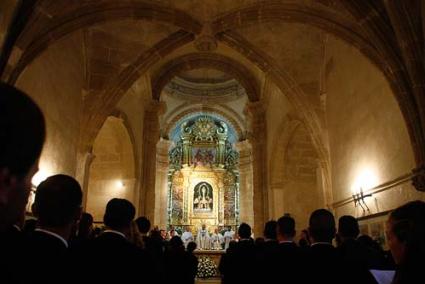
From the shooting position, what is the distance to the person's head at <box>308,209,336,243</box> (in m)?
2.86

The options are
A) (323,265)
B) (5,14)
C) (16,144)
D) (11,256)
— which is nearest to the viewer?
(16,144)

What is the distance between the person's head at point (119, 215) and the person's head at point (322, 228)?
1.27 meters

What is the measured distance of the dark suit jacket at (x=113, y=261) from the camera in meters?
2.24

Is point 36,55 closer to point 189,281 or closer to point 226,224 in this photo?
point 189,281

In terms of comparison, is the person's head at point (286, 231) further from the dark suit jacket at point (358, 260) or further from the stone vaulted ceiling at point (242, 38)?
the stone vaulted ceiling at point (242, 38)

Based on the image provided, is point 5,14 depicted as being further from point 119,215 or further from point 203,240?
point 203,240

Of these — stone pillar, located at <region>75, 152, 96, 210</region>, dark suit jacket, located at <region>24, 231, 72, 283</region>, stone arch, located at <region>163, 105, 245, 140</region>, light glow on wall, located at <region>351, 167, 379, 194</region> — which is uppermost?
stone arch, located at <region>163, 105, 245, 140</region>

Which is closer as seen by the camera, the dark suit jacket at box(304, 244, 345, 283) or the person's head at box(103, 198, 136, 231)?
the person's head at box(103, 198, 136, 231)

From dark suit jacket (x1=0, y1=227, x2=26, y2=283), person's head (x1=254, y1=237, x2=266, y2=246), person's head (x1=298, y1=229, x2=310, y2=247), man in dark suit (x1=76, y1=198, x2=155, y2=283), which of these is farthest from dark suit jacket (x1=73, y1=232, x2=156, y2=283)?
person's head (x1=254, y1=237, x2=266, y2=246)

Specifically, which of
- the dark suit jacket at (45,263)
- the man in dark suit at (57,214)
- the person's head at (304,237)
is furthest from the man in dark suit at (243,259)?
the dark suit jacket at (45,263)

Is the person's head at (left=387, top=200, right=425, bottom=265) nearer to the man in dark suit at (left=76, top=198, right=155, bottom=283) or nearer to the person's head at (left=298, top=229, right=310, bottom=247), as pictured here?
the man in dark suit at (left=76, top=198, right=155, bottom=283)

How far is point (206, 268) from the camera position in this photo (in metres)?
14.2

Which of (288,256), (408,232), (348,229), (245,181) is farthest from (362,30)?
(245,181)

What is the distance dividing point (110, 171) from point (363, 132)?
887 cm
